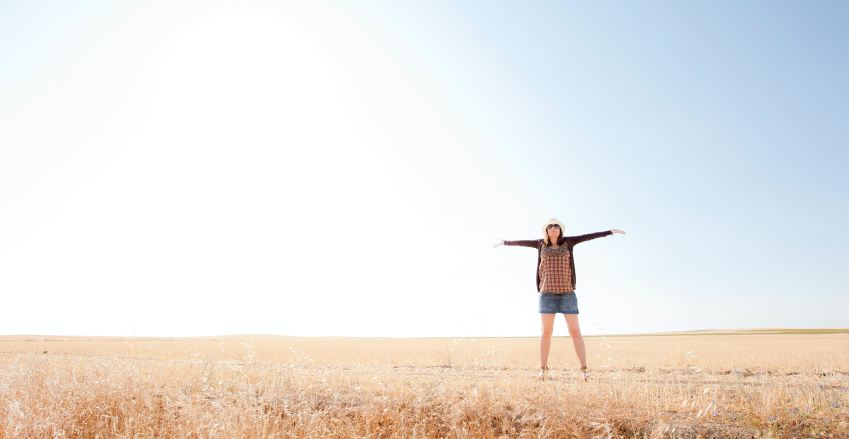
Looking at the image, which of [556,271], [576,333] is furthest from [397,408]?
[556,271]

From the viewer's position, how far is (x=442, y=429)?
6645 mm

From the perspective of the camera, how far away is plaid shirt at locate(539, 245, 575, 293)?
9469 mm

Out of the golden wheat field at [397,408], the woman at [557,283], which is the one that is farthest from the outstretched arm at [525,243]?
the golden wheat field at [397,408]

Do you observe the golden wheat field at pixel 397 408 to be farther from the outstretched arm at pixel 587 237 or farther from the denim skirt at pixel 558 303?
the outstretched arm at pixel 587 237

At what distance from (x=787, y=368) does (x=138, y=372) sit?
554 inches

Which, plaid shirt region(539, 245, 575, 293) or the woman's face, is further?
the woman's face

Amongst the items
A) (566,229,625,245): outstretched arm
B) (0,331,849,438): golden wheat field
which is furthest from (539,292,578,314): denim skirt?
(0,331,849,438): golden wheat field

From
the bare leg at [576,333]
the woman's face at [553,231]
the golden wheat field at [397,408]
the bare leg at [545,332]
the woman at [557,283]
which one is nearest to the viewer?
the golden wheat field at [397,408]

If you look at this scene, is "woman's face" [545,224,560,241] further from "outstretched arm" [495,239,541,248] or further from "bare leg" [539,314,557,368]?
"bare leg" [539,314,557,368]

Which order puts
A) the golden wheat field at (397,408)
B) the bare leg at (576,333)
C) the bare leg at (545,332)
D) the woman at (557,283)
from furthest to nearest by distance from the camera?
the bare leg at (545,332) < the woman at (557,283) < the bare leg at (576,333) < the golden wheat field at (397,408)

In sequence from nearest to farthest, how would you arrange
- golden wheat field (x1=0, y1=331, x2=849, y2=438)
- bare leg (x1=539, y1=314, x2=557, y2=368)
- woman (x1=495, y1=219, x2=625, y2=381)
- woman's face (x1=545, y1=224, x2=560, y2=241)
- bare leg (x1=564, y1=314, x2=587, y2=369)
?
golden wheat field (x1=0, y1=331, x2=849, y2=438) → bare leg (x1=564, y1=314, x2=587, y2=369) → woman (x1=495, y1=219, x2=625, y2=381) → bare leg (x1=539, y1=314, x2=557, y2=368) → woman's face (x1=545, y1=224, x2=560, y2=241)

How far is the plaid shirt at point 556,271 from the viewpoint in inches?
373

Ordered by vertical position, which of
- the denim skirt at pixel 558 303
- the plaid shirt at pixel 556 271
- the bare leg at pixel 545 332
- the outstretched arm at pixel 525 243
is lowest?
the bare leg at pixel 545 332

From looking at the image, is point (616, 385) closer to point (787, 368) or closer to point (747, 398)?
point (747, 398)
